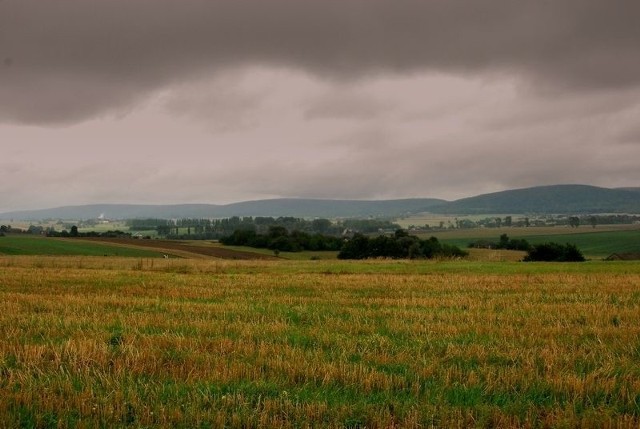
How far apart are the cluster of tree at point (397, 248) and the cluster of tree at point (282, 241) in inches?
606

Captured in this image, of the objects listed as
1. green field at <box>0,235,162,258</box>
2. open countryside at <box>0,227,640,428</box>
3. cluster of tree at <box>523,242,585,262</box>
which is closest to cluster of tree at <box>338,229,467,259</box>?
cluster of tree at <box>523,242,585,262</box>

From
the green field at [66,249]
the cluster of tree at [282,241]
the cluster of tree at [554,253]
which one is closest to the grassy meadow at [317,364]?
the cluster of tree at [554,253]

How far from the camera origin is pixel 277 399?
674 cm

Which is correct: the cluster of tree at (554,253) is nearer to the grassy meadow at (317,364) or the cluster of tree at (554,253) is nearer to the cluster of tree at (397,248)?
the cluster of tree at (397,248)

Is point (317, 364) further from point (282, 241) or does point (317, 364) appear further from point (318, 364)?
point (282, 241)

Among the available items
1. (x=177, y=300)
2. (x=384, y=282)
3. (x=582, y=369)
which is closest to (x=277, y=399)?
(x=582, y=369)

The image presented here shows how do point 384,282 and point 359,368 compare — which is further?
point 384,282

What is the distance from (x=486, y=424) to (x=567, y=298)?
13431mm

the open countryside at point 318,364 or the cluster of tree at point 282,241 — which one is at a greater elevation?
the open countryside at point 318,364

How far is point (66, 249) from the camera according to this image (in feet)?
271

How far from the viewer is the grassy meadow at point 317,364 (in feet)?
20.9

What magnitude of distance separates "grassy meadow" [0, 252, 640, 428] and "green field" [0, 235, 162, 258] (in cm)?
6875

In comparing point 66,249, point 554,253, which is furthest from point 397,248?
point 66,249

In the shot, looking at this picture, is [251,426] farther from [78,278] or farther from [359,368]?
[78,278]
